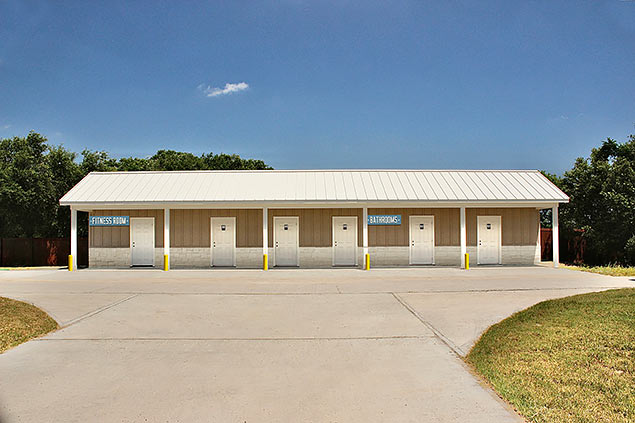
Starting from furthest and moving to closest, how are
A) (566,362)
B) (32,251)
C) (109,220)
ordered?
(32,251) < (109,220) < (566,362)

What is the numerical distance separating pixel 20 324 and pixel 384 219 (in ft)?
45.3

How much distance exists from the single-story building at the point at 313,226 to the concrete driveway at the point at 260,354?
5.63m

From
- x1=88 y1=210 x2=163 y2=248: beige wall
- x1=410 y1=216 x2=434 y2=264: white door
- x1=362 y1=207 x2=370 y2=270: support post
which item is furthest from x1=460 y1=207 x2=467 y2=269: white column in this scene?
x1=88 y1=210 x2=163 y2=248: beige wall

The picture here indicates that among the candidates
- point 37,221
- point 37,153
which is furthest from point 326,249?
point 37,153

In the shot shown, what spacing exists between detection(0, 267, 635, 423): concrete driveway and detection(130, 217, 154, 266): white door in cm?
578

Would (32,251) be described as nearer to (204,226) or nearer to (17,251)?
(17,251)

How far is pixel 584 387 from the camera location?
440cm

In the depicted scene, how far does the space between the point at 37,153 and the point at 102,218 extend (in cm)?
1025

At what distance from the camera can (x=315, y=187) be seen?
18.5 meters

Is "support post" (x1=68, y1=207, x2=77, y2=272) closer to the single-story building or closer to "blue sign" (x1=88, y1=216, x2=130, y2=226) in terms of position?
the single-story building

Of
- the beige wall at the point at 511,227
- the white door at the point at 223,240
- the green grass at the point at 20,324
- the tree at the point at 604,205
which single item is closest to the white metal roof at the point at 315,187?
the beige wall at the point at 511,227

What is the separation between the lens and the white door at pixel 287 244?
1839cm

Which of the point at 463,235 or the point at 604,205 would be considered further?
the point at 604,205

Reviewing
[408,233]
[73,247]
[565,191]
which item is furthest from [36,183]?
[565,191]
